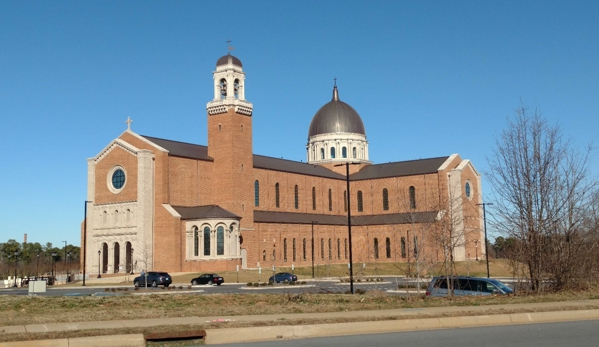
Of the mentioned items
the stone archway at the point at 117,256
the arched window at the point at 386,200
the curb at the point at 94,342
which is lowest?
the curb at the point at 94,342

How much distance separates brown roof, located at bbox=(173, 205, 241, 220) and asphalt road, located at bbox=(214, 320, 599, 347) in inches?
2052

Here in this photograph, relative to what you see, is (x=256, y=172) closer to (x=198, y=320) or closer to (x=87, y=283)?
(x=87, y=283)

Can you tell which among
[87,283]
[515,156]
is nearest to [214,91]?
[87,283]

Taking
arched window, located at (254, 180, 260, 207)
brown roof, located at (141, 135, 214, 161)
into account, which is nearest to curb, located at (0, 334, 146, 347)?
brown roof, located at (141, 135, 214, 161)

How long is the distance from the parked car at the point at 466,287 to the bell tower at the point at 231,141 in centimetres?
4702

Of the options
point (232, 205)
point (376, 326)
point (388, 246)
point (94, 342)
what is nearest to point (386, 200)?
point (388, 246)

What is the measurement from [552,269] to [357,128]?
78.7 metres

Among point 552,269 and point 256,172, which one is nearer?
point 552,269

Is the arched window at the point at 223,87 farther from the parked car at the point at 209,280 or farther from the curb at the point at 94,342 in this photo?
the curb at the point at 94,342

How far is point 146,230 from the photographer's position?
6694cm

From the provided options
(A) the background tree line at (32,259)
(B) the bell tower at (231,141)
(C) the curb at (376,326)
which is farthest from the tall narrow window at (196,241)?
(C) the curb at (376,326)

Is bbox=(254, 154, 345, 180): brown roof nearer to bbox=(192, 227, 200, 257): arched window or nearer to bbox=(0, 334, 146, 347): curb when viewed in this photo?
bbox=(192, 227, 200, 257): arched window

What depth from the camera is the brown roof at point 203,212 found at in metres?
67.3

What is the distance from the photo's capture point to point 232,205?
71.5 meters
